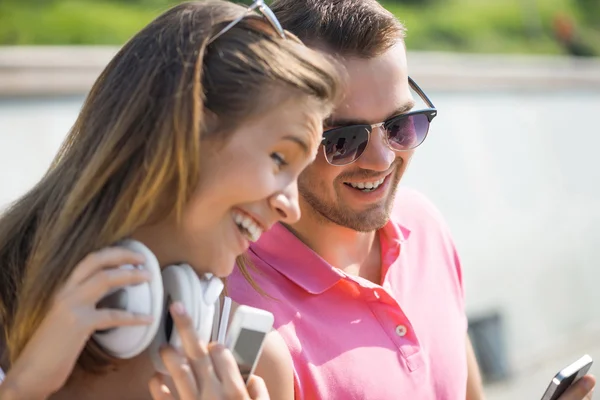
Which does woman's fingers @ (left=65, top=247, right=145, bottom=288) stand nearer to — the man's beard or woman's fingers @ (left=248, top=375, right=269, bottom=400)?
woman's fingers @ (left=248, top=375, right=269, bottom=400)

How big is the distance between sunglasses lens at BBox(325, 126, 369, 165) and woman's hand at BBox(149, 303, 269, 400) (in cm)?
74

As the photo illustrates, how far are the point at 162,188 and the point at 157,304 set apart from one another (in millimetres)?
205

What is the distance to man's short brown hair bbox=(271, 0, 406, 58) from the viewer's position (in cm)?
220

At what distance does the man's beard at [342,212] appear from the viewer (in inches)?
89.4

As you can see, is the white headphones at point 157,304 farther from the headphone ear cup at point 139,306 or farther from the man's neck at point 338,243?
the man's neck at point 338,243

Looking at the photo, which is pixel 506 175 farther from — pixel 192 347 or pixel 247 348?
pixel 192 347

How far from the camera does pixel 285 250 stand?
89.4 inches

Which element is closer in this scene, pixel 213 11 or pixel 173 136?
pixel 173 136

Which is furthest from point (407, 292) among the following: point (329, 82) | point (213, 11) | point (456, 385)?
point (213, 11)

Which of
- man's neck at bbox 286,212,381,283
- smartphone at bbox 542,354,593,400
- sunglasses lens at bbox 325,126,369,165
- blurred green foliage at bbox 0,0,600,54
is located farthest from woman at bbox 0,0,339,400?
blurred green foliage at bbox 0,0,600,54

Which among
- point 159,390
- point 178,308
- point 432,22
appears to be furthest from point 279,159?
point 432,22

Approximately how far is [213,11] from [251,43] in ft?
0.33

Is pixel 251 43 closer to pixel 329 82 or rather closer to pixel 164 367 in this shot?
pixel 329 82

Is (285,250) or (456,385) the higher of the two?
(285,250)
